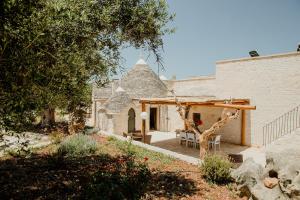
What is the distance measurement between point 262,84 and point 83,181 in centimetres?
1365

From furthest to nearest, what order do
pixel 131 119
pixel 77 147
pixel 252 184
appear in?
pixel 131 119 < pixel 77 147 < pixel 252 184

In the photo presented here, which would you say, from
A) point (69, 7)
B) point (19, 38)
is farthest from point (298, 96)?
point (19, 38)

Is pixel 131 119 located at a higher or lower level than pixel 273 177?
higher

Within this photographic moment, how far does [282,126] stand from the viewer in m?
16.8

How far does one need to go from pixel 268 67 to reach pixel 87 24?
1377cm

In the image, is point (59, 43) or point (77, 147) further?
point (77, 147)

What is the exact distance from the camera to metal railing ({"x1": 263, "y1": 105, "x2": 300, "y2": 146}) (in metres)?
16.2

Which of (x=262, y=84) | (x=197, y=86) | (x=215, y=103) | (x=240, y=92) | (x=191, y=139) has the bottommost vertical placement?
(x=191, y=139)

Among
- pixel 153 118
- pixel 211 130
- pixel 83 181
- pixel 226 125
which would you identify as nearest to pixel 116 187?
pixel 83 181

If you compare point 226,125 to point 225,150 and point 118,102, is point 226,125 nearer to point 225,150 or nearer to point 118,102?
point 225,150

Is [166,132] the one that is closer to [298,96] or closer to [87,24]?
[298,96]

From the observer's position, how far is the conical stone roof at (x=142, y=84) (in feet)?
87.7

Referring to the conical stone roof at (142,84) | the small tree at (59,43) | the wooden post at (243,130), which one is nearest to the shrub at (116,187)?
the small tree at (59,43)

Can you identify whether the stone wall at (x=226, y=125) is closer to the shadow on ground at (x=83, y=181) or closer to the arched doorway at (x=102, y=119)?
the arched doorway at (x=102, y=119)
